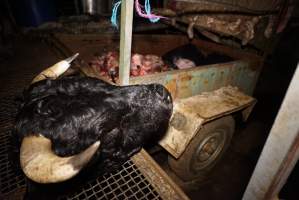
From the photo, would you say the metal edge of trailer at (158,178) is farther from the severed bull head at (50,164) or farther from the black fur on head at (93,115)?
the severed bull head at (50,164)

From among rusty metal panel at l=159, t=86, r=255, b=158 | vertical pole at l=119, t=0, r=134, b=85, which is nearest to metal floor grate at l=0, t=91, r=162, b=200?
vertical pole at l=119, t=0, r=134, b=85

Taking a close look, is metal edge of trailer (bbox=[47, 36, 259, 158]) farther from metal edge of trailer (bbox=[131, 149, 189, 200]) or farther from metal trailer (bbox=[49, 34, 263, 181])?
metal edge of trailer (bbox=[131, 149, 189, 200])

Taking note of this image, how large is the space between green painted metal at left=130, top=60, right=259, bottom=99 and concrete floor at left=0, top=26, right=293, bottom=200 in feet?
5.19

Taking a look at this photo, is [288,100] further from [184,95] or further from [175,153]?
[184,95]

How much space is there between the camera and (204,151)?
12.9 ft

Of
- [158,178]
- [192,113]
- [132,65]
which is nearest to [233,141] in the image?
[192,113]

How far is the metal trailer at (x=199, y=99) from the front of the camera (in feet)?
10.2

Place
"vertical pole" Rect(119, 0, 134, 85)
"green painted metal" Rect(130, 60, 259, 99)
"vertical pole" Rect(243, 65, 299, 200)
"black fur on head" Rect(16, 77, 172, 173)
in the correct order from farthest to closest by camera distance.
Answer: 1. "green painted metal" Rect(130, 60, 259, 99)
2. "vertical pole" Rect(119, 0, 134, 85)
3. "black fur on head" Rect(16, 77, 172, 173)
4. "vertical pole" Rect(243, 65, 299, 200)

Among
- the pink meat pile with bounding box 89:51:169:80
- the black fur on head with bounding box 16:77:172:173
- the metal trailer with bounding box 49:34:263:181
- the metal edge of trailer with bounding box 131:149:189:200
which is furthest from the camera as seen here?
the pink meat pile with bounding box 89:51:169:80

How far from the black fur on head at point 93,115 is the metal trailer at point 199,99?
32.9 inches

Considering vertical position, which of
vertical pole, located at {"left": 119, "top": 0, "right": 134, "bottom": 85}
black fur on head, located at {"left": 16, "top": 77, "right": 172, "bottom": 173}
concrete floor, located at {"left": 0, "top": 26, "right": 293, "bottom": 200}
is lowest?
concrete floor, located at {"left": 0, "top": 26, "right": 293, "bottom": 200}

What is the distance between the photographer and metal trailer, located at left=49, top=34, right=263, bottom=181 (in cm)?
312

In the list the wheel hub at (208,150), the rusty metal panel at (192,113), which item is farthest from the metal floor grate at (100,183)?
the wheel hub at (208,150)

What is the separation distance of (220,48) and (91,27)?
10.4ft
